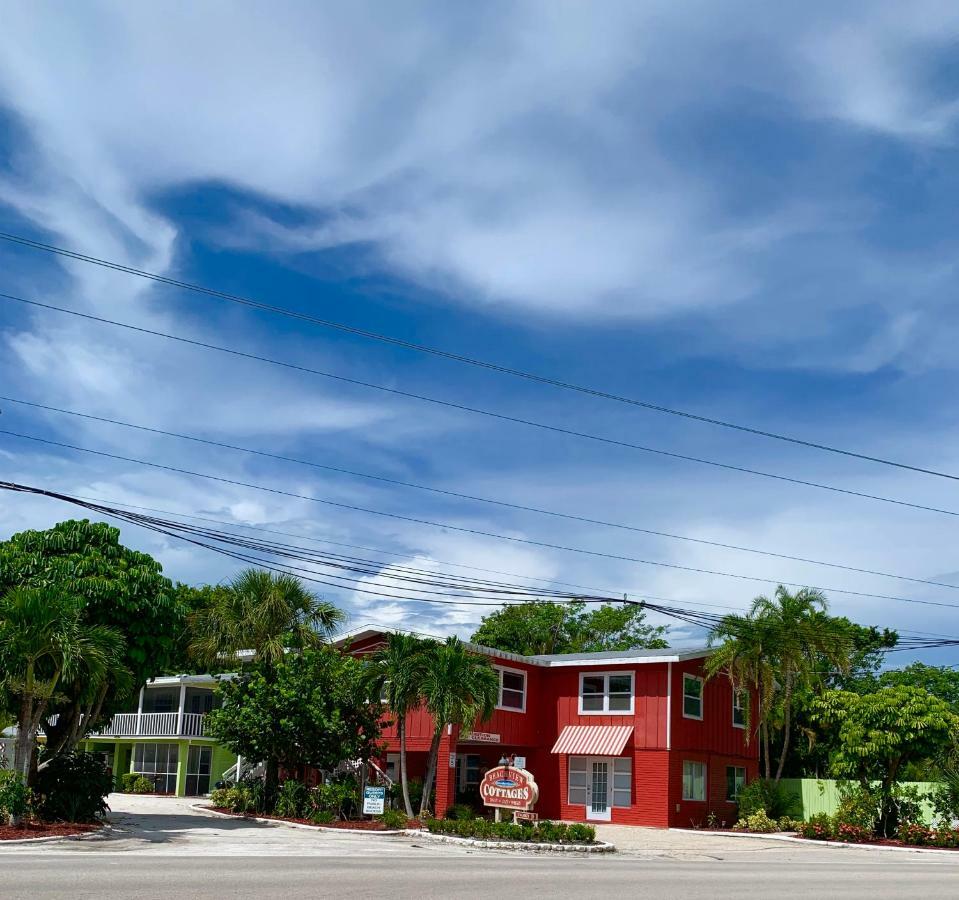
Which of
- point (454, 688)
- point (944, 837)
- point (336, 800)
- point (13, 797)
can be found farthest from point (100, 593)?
point (944, 837)

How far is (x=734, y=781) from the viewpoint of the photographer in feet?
145

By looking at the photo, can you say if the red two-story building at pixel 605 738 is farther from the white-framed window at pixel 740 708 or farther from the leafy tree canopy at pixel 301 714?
the leafy tree canopy at pixel 301 714

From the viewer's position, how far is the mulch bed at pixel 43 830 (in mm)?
23631

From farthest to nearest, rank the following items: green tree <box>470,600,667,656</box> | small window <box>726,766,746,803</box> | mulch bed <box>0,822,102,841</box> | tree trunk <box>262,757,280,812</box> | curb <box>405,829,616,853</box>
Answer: green tree <box>470,600,667,656</box> < small window <box>726,766,746,803</box> < tree trunk <box>262,757,280,812</box> < curb <box>405,829,616,853</box> < mulch bed <box>0,822,102,841</box>

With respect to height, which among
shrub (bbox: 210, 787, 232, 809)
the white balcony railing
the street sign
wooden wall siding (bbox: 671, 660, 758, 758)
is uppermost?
wooden wall siding (bbox: 671, 660, 758, 758)

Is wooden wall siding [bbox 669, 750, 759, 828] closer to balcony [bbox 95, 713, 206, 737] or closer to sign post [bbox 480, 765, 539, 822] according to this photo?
sign post [bbox 480, 765, 539, 822]

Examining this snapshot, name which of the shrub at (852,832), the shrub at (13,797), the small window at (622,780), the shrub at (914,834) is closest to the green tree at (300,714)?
the shrub at (13,797)

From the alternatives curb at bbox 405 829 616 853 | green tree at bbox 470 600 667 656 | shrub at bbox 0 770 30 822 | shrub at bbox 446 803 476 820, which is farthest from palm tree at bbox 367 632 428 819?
green tree at bbox 470 600 667 656

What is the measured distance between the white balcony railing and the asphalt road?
15402mm

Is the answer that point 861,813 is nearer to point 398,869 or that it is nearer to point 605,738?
point 605,738

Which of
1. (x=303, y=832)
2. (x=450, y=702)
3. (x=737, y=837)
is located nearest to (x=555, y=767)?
(x=737, y=837)

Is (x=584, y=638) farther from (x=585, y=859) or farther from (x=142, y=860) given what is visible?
(x=142, y=860)

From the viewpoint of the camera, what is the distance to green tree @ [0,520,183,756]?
92.7 feet

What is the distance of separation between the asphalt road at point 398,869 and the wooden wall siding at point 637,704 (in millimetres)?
7836
